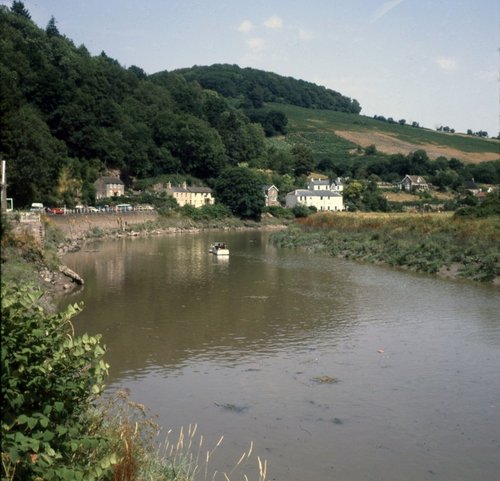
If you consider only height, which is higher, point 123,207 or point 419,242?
A: point 123,207

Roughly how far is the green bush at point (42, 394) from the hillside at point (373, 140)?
125957mm

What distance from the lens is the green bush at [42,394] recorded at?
19.0 feet

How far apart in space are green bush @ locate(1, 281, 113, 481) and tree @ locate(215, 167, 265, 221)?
7643cm

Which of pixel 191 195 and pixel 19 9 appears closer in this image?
pixel 191 195

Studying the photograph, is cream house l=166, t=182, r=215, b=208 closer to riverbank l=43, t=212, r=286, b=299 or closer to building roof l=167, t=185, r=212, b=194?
building roof l=167, t=185, r=212, b=194

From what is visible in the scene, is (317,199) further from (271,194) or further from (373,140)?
(373,140)

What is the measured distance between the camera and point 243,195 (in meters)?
83.6

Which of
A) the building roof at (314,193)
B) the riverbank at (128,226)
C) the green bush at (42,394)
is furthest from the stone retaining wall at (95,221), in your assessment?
the green bush at (42,394)

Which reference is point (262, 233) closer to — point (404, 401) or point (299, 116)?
point (404, 401)

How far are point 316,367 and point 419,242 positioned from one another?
92.1ft

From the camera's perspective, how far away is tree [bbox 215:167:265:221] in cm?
8344

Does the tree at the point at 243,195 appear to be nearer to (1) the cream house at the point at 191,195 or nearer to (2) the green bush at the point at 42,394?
(1) the cream house at the point at 191,195

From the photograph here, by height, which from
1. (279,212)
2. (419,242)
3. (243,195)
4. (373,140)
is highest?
(373,140)

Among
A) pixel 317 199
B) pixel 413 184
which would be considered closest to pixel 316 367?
pixel 317 199
